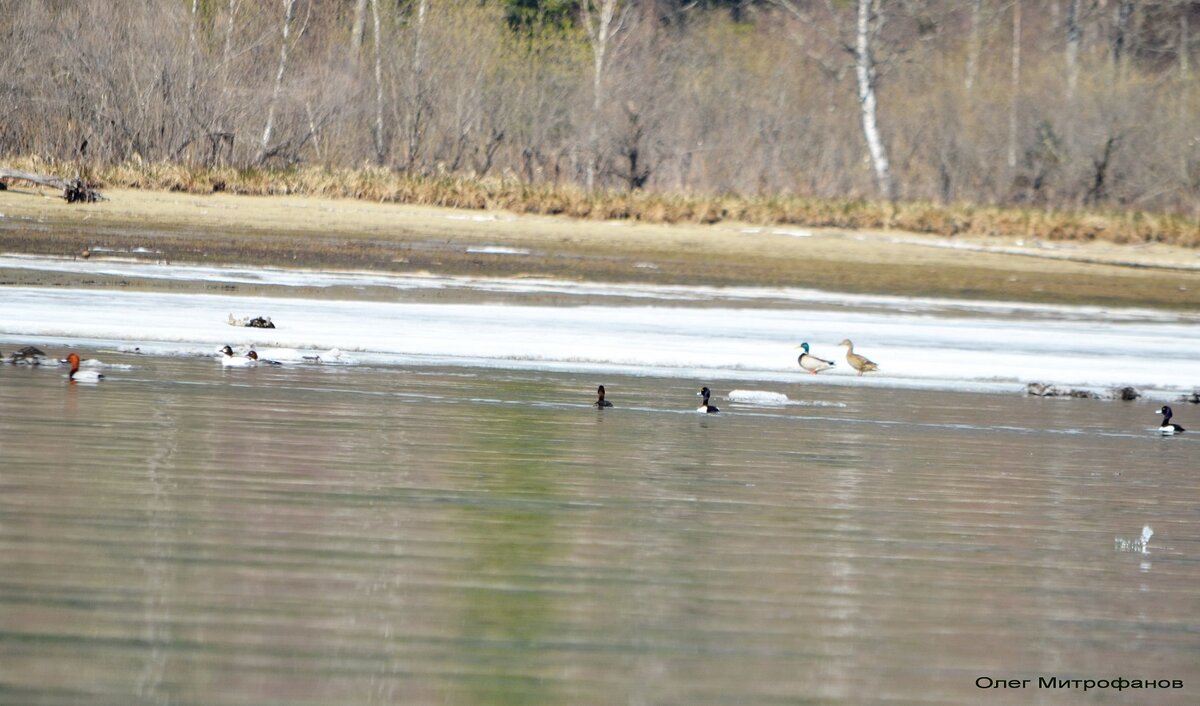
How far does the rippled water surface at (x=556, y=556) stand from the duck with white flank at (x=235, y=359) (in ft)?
4.72

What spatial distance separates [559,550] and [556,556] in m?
0.12

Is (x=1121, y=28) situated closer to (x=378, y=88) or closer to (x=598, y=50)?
(x=598, y=50)

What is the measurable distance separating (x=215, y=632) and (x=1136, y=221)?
88.2 feet

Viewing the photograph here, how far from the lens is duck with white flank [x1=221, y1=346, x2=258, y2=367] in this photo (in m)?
12.4

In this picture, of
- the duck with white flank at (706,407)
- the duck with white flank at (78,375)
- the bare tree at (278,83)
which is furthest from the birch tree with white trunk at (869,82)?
the duck with white flank at (78,375)

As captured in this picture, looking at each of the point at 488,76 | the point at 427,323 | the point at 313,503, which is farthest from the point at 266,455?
the point at 488,76

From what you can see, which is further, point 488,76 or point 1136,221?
point 488,76

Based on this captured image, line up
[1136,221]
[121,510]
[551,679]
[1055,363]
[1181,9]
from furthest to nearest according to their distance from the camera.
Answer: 1. [1181,9]
2. [1136,221]
3. [1055,363]
4. [121,510]
5. [551,679]

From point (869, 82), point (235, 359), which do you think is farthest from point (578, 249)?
point (869, 82)

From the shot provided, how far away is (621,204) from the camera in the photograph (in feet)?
88.6

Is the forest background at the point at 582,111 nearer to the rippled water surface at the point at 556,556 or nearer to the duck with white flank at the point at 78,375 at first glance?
the duck with white flank at the point at 78,375

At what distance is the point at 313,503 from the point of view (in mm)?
7168

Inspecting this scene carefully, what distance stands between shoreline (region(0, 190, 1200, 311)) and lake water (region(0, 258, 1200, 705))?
9831 millimetres

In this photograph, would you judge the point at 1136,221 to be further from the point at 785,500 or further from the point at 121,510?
the point at 121,510
